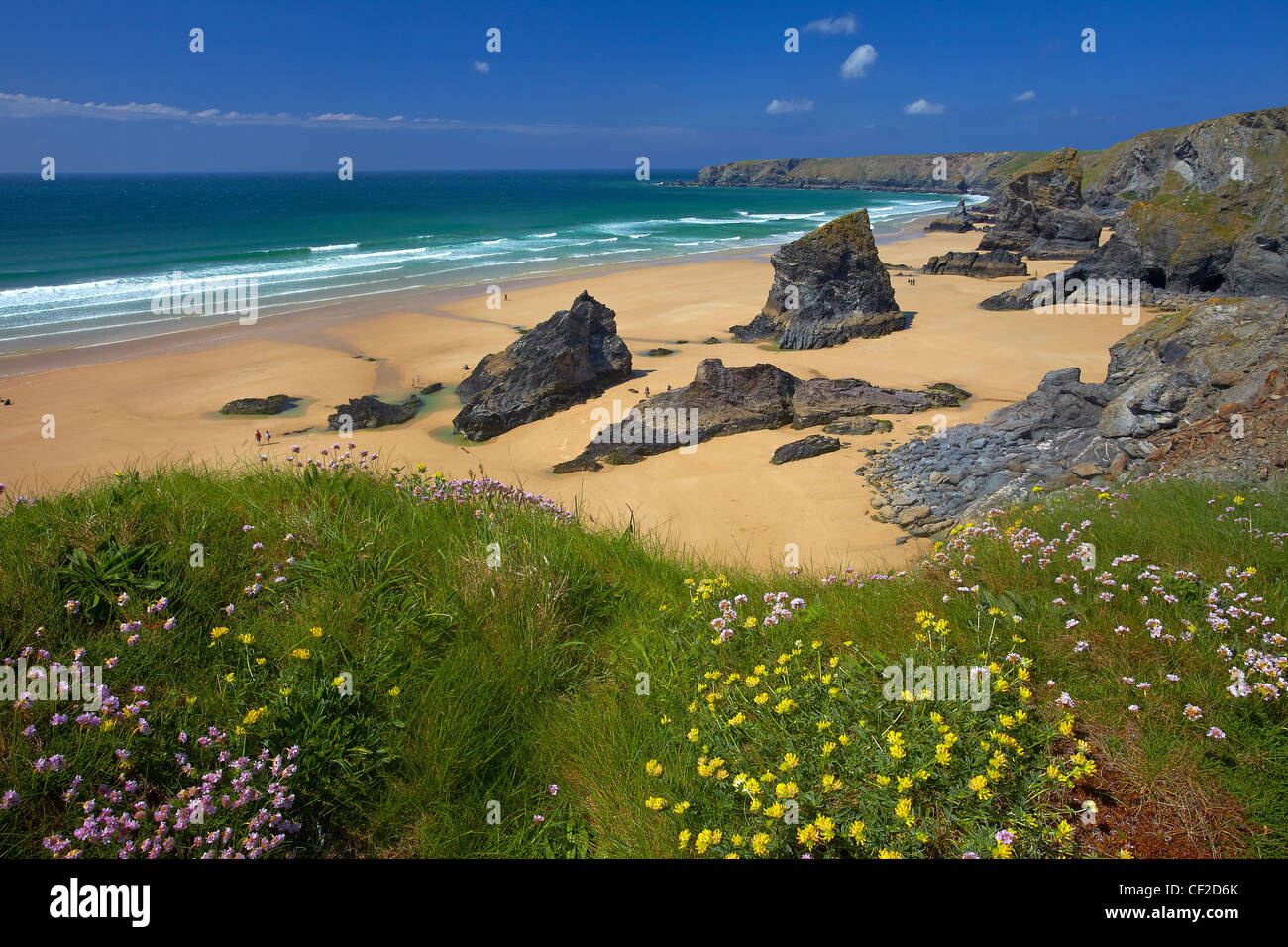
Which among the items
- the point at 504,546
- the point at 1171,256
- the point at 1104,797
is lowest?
the point at 1104,797

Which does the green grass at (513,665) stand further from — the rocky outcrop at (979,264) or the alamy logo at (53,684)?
the rocky outcrop at (979,264)

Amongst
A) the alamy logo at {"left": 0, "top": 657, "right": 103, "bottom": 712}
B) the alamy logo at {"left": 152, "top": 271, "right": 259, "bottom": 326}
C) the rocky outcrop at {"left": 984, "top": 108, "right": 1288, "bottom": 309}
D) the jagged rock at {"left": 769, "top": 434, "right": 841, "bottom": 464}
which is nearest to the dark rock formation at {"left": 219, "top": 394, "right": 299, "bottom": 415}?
the alamy logo at {"left": 152, "top": 271, "right": 259, "bottom": 326}

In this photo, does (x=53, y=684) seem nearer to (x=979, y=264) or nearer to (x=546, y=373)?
(x=546, y=373)

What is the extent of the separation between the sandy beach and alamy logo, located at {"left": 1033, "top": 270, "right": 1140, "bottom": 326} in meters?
1.46

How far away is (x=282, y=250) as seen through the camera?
4166 cm

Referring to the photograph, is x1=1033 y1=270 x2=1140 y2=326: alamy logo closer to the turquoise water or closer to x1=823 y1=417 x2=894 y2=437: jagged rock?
x1=823 y1=417 x2=894 y2=437: jagged rock

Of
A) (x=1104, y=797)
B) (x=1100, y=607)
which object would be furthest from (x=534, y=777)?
(x=1100, y=607)

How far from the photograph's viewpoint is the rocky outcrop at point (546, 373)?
43.2 ft
